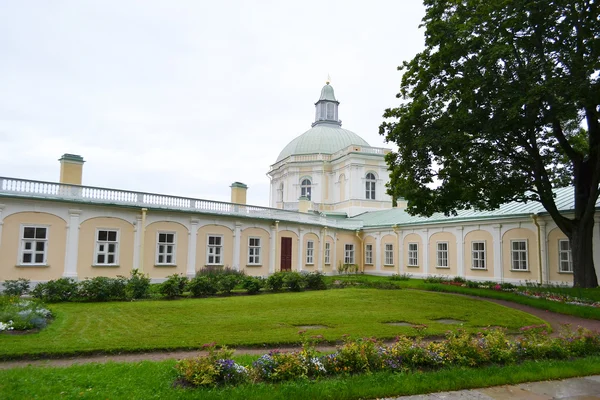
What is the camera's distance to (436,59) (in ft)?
52.6

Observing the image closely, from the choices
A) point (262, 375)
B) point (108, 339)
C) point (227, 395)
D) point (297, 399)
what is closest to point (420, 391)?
point (297, 399)

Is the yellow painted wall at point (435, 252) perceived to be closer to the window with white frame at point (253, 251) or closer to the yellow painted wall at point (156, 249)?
the window with white frame at point (253, 251)

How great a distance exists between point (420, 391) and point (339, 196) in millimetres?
36396

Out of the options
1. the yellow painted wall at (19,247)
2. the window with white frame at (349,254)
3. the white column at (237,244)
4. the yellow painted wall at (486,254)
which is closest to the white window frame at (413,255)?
the yellow painted wall at (486,254)

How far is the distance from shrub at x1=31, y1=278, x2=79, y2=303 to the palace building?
348 centimetres

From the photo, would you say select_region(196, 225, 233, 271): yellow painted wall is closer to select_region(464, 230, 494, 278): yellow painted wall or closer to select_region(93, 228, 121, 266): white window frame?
select_region(93, 228, 121, 266): white window frame

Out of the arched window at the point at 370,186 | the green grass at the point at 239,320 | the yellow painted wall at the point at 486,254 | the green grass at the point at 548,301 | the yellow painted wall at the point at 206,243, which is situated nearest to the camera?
the green grass at the point at 239,320

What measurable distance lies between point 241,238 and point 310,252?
21.8 feet

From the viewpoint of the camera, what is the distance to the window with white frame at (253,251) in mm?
24234

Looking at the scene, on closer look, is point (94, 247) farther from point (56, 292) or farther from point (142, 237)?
point (56, 292)

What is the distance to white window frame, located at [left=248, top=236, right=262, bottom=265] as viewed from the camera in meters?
24.3

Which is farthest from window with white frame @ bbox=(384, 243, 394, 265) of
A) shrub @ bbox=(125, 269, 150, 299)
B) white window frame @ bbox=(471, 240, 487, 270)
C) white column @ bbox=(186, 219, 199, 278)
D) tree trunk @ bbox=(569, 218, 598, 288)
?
shrub @ bbox=(125, 269, 150, 299)

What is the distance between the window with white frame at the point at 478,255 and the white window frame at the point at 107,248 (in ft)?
64.8

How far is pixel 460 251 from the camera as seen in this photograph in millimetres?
25406
